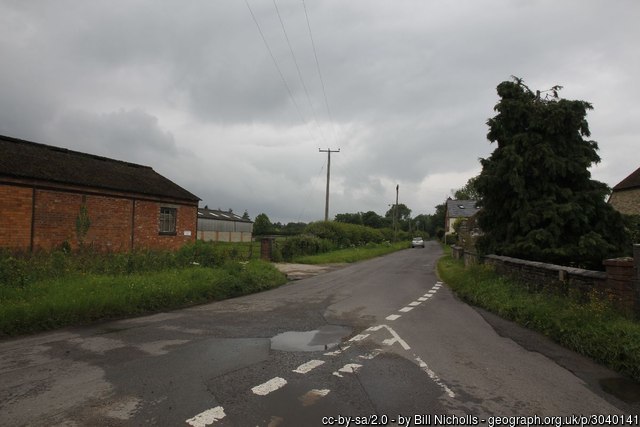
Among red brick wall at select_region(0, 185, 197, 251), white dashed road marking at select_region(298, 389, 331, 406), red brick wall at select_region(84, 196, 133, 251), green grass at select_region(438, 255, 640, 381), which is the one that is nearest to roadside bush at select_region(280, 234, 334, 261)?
red brick wall at select_region(0, 185, 197, 251)

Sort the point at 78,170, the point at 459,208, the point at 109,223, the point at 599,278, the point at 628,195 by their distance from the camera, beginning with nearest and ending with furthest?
the point at 599,278
the point at 78,170
the point at 109,223
the point at 628,195
the point at 459,208

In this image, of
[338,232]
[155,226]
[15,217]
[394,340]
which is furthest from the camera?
[338,232]

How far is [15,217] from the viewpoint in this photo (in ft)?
54.9

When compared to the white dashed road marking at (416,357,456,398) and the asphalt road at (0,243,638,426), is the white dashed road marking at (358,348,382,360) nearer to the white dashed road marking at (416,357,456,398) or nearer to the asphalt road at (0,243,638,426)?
the asphalt road at (0,243,638,426)

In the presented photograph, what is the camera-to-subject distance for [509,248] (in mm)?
14336

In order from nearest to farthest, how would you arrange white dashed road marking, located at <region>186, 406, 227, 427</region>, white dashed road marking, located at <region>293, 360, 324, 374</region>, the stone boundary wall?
white dashed road marking, located at <region>186, 406, 227, 427</region>, white dashed road marking, located at <region>293, 360, 324, 374</region>, the stone boundary wall

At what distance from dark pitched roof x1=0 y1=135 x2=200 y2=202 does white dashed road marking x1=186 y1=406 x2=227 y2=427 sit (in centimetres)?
1658

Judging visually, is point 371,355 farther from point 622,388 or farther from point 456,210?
point 456,210

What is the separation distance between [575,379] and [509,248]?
947cm

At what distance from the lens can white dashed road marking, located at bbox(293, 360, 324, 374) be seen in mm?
5378

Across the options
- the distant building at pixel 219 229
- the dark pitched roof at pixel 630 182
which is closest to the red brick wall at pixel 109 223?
the dark pitched roof at pixel 630 182

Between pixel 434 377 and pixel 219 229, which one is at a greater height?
pixel 219 229

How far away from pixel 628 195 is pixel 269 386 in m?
33.9

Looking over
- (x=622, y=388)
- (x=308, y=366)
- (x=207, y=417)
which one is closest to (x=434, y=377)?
(x=308, y=366)
